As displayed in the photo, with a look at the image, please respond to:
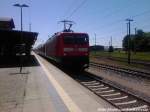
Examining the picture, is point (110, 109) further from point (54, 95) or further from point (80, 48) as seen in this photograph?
point (80, 48)

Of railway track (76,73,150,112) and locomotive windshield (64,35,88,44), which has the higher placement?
locomotive windshield (64,35,88,44)

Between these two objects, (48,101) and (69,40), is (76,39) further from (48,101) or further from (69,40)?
(48,101)

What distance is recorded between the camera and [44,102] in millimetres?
9922

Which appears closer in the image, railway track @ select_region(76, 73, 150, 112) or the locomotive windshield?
railway track @ select_region(76, 73, 150, 112)

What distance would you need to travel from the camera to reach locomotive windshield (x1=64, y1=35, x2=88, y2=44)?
22.9 m

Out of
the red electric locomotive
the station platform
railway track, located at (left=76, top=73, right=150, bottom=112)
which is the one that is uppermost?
the red electric locomotive

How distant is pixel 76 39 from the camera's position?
23.1 meters

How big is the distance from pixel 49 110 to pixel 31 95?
2810mm

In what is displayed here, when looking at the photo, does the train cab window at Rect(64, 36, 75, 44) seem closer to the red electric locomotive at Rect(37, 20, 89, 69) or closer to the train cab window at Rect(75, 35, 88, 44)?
the red electric locomotive at Rect(37, 20, 89, 69)

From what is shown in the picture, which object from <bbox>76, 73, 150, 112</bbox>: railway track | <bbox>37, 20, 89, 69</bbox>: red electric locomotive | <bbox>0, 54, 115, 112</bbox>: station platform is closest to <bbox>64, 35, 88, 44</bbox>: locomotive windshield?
<bbox>37, 20, 89, 69</bbox>: red electric locomotive

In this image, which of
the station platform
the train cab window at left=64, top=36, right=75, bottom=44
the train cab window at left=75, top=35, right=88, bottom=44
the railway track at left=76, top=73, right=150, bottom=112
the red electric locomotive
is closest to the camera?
the station platform

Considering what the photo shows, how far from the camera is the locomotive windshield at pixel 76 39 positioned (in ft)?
75.1

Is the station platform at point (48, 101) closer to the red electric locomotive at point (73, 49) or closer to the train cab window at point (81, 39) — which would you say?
the red electric locomotive at point (73, 49)

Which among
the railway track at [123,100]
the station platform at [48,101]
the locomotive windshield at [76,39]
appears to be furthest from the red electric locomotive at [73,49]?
the station platform at [48,101]
